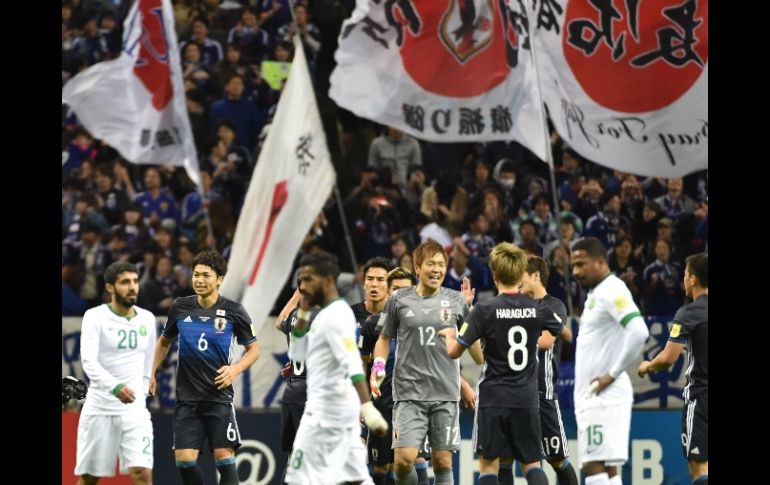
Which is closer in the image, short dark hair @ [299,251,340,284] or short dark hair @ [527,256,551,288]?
short dark hair @ [299,251,340,284]

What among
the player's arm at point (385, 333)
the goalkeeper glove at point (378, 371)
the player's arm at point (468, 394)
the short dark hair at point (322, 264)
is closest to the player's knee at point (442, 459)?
the player's arm at point (468, 394)

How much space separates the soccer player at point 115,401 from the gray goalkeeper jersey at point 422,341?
2.41 metres

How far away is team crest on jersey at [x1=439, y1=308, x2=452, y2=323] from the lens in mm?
12602

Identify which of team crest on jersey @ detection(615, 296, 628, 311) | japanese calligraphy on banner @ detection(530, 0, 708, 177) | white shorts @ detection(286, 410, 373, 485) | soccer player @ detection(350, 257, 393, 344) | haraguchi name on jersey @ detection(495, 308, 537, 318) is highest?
japanese calligraphy on banner @ detection(530, 0, 708, 177)

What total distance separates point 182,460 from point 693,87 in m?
7.33

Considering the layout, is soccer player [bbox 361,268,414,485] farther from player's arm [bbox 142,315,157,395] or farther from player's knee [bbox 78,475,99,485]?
player's knee [bbox 78,475,99,485]

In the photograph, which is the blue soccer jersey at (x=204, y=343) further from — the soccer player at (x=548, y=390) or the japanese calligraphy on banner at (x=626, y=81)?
the japanese calligraphy on banner at (x=626, y=81)

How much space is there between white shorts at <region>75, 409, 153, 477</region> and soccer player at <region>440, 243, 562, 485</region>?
3239 millimetres

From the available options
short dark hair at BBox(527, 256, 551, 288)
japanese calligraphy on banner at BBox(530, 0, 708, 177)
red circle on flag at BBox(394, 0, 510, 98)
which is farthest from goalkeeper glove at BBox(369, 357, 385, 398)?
red circle on flag at BBox(394, 0, 510, 98)

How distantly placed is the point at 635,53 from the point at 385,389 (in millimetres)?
5398

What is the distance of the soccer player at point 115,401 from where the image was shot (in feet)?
42.9

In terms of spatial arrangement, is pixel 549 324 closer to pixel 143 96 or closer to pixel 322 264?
pixel 322 264

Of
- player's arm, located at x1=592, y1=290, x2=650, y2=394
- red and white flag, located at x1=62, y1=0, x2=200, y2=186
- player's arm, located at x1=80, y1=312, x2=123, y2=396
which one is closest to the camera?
player's arm, located at x1=592, y1=290, x2=650, y2=394
